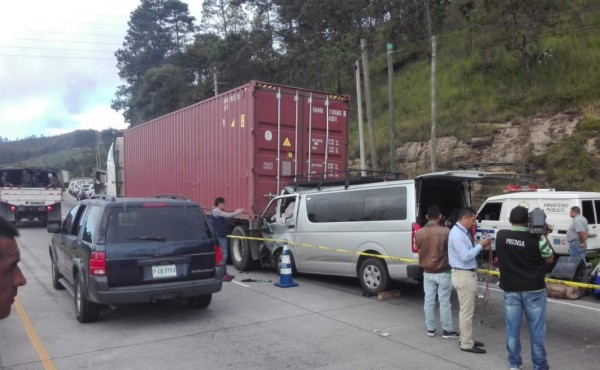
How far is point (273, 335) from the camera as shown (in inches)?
247

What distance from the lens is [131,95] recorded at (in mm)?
64250

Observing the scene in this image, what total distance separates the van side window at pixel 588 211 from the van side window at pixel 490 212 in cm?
224

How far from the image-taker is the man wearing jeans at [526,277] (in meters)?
4.75

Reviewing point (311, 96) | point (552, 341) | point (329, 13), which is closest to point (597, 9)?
point (329, 13)

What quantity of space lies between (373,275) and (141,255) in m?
3.81

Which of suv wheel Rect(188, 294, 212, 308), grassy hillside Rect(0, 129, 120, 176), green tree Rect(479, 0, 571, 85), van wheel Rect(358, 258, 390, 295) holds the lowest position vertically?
suv wheel Rect(188, 294, 212, 308)

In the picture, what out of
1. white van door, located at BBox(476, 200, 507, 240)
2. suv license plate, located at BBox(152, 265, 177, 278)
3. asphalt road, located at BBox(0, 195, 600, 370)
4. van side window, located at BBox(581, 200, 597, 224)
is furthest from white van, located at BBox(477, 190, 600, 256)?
suv license plate, located at BBox(152, 265, 177, 278)

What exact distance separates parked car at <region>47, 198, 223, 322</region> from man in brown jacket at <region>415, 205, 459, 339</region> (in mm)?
2823

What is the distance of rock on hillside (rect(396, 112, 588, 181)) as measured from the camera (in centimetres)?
1769

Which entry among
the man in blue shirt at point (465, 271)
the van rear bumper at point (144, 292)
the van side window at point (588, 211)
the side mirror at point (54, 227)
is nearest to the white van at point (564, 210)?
the van side window at point (588, 211)

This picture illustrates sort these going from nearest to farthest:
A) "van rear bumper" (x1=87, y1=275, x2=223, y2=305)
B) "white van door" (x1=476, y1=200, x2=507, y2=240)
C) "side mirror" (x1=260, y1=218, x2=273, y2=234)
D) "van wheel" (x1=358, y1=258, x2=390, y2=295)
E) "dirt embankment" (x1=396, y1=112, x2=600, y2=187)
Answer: "van rear bumper" (x1=87, y1=275, x2=223, y2=305) → "van wheel" (x1=358, y1=258, x2=390, y2=295) → "side mirror" (x1=260, y1=218, x2=273, y2=234) → "white van door" (x1=476, y1=200, x2=507, y2=240) → "dirt embankment" (x1=396, y1=112, x2=600, y2=187)

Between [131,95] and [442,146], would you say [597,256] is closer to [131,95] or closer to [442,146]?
[442,146]

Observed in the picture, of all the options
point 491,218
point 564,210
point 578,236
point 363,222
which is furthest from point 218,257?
point 491,218

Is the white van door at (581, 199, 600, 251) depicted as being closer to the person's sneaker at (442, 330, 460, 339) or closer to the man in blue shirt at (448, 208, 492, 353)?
the person's sneaker at (442, 330, 460, 339)
